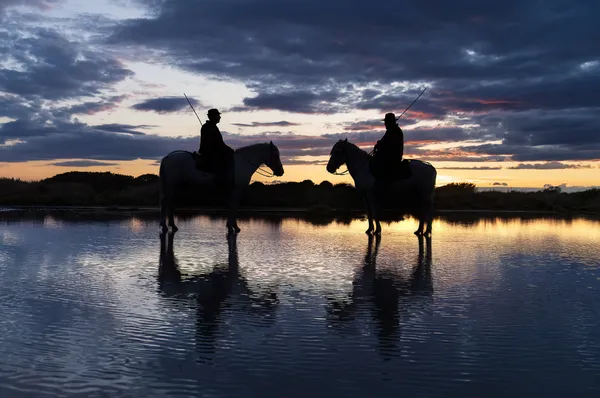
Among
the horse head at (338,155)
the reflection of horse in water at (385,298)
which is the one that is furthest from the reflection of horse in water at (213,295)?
the horse head at (338,155)

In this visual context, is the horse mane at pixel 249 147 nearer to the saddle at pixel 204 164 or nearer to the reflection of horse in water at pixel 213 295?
the saddle at pixel 204 164

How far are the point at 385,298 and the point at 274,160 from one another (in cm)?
992

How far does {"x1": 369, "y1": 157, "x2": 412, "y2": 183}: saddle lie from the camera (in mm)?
16344

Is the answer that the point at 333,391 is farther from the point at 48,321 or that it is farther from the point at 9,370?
the point at 48,321

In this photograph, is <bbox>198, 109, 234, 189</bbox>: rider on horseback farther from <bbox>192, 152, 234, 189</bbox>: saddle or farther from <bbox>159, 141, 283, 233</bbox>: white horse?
<bbox>159, 141, 283, 233</bbox>: white horse

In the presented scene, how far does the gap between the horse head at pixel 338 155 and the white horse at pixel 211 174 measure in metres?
1.47

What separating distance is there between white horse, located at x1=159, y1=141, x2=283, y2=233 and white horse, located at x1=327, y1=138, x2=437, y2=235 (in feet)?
5.92

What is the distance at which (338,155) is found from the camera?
17.2 m

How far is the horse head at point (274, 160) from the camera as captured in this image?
55.0ft

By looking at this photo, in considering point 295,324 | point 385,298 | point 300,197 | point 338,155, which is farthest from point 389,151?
point 300,197

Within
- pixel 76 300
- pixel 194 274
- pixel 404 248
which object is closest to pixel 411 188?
pixel 404 248

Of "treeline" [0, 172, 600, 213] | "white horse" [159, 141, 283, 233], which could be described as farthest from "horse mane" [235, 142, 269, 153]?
"treeline" [0, 172, 600, 213]

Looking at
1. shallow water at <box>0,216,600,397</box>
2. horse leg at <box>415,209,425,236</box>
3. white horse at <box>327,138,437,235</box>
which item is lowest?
shallow water at <box>0,216,600,397</box>

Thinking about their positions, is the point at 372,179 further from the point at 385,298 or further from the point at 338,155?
the point at 385,298
